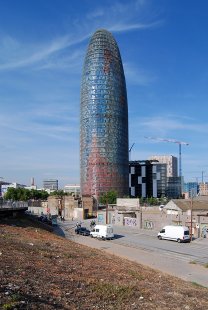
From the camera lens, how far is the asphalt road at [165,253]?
38.7 metres

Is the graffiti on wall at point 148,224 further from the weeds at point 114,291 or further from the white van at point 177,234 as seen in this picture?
the weeds at point 114,291

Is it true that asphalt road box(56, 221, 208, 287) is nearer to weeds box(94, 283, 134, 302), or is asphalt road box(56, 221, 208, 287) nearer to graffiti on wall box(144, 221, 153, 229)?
graffiti on wall box(144, 221, 153, 229)

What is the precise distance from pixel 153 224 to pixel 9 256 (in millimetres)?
58998

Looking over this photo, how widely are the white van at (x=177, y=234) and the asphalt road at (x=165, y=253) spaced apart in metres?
1.20

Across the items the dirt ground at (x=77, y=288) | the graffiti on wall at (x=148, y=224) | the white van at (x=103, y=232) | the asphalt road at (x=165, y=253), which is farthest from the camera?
the graffiti on wall at (x=148, y=224)

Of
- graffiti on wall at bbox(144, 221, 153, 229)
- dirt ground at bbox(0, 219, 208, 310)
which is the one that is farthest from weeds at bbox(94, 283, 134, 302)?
Answer: graffiti on wall at bbox(144, 221, 153, 229)

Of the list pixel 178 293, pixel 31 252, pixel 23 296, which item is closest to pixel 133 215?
pixel 31 252

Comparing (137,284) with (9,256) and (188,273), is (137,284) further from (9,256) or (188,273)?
(188,273)

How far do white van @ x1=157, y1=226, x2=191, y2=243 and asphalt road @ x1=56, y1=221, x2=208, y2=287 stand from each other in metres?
1.20

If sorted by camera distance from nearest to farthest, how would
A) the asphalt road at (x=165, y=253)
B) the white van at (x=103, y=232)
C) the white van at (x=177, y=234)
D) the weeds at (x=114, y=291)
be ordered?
the weeds at (x=114, y=291) → the asphalt road at (x=165, y=253) → the white van at (x=177, y=234) → the white van at (x=103, y=232)

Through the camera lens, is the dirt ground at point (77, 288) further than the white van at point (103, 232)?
No

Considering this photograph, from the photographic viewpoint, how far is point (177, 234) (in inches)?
2559

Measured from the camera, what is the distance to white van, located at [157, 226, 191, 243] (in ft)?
211

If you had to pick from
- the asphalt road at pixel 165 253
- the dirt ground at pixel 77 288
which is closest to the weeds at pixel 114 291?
the dirt ground at pixel 77 288
